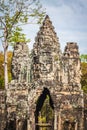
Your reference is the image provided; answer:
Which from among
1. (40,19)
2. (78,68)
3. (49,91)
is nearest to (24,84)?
(49,91)

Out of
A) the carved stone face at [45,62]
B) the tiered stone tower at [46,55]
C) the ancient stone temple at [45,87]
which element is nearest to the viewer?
the ancient stone temple at [45,87]

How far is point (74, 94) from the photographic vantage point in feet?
69.8

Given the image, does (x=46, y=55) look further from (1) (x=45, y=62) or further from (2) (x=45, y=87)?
(2) (x=45, y=87)

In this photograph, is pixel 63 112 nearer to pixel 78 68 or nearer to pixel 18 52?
pixel 78 68

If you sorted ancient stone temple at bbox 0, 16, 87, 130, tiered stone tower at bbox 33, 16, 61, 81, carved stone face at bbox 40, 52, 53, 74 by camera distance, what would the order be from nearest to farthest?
ancient stone temple at bbox 0, 16, 87, 130 → tiered stone tower at bbox 33, 16, 61, 81 → carved stone face at bbox 40, 52, 53, 74

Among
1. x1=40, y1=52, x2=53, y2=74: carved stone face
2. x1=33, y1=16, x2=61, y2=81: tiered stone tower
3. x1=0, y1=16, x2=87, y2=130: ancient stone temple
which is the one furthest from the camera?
x1=40, y1=52, x2=53, y2=74: carved stone face

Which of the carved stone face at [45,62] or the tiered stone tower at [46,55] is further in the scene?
the carved stone face at [45,62]

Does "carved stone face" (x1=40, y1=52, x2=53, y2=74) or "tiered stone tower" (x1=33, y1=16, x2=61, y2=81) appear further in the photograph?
"carved stone face" (x1=40, y1=52, x2=53, y2=74)

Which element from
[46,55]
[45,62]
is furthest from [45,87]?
[46,55]

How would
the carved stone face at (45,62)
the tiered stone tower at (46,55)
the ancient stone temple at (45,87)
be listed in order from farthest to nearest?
the carved stone face at (45,62)
the tiered stone tower at (46,55)
the ancient stone temple at (45,87)

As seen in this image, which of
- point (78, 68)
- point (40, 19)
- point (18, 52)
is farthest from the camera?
point (40, 19)

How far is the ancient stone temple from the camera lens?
68.7ft

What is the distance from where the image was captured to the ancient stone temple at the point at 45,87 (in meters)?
21.0

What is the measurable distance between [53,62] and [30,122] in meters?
3.93
